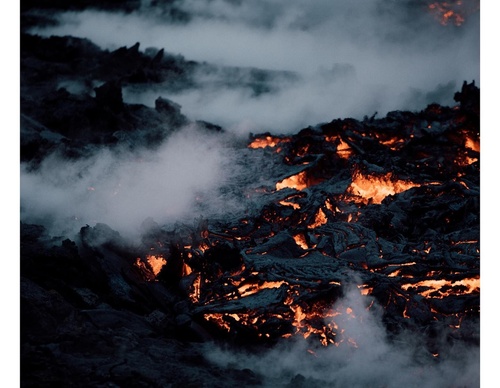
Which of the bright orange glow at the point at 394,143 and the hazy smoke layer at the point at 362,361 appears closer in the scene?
the hazy smoke layer at the point at 362,361

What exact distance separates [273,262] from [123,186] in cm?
186

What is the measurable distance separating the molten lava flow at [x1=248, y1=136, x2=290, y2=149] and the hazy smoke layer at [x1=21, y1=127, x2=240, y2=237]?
1.81 feet

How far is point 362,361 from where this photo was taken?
3.78 m

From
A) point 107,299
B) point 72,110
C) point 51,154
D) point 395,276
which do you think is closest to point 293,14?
point 72,110

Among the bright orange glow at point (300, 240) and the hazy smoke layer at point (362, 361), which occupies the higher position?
the bright orange glow at point (300, 240)

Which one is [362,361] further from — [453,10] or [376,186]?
[453,10]

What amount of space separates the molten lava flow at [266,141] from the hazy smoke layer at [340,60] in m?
0.31

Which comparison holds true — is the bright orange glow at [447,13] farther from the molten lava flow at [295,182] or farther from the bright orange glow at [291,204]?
the bright orange glow at [291,204]

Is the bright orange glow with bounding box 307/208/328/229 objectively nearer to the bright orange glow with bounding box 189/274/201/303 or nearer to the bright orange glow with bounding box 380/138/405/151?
the bright orange glow with bounding box 189/274/201/303

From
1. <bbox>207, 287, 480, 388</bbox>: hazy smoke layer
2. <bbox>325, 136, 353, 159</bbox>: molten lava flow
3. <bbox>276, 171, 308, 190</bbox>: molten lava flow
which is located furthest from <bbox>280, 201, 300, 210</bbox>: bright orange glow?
<bbox>207, 287, 480, 388</bbox>: hazy smoke layer

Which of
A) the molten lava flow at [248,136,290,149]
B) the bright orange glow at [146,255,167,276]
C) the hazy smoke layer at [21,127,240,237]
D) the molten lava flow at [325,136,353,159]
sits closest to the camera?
the bright orange glow at [146,255,167,276]

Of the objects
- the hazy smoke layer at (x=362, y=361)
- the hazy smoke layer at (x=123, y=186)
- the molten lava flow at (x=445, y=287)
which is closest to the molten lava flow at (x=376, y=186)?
the hazy smoke layer at (x=123, y=186)

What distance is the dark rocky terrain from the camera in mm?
3678

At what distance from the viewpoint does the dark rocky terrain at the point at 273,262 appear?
3.68 m
